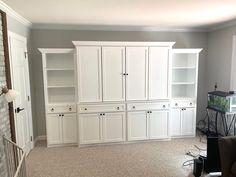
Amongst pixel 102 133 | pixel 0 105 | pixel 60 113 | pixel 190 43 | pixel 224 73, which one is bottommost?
pixel 102 133

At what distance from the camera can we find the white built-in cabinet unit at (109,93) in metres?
3.91

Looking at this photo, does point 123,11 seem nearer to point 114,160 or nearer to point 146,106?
point 146,106

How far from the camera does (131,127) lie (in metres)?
4.12

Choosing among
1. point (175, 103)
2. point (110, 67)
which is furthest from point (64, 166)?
point (175, 103)

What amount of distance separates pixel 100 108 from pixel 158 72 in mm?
1422

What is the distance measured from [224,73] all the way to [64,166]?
3777 mm

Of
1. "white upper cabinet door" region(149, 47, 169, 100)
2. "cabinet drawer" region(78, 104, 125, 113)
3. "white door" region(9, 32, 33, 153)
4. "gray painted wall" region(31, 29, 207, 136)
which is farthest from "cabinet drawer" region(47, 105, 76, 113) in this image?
"white upper cabinet door" region(149, 47, 169, 100)

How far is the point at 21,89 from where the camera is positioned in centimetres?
347

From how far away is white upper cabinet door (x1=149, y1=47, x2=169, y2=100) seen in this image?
4.07 meters

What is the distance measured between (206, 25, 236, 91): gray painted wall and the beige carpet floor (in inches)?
58.2

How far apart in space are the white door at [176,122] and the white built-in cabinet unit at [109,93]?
4cm

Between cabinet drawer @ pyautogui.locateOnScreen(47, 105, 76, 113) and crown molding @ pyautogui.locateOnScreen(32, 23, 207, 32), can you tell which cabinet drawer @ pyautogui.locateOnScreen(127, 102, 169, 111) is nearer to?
cabinet drawer @ pyautogui.locateOnScreen(47, 105, 76, 113)

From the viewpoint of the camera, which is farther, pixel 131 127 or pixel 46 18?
pixel 131 127

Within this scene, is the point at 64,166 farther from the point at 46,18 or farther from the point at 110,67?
the point at 46,18
